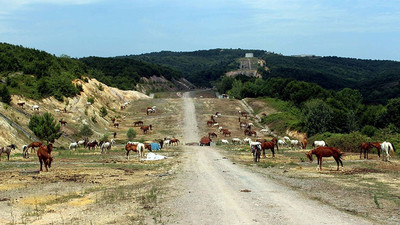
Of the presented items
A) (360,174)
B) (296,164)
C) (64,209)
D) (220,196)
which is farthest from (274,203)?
(296,164)

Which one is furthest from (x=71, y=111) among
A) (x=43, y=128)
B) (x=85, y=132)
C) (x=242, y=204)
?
(x=242, y=204)

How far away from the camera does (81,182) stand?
2400cm

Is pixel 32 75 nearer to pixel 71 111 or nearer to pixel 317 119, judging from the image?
pixel 71 111

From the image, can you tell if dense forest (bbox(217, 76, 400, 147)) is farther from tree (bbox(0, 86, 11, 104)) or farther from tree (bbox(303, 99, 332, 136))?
tree (bbox(0, 86, 11, 104))

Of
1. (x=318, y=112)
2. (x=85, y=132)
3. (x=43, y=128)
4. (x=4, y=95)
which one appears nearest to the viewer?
(x=43, y=128)

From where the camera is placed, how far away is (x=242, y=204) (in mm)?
17328

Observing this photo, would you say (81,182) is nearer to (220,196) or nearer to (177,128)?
(220,196)

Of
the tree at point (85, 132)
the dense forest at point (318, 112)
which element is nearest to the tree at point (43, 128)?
the tree at point (85, 132)

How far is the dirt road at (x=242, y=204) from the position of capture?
1477cm

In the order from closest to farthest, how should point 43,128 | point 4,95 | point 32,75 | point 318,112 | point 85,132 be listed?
→ point 43,128 < point 4,95 < point 85,132 < point 318,112 < point 32,75

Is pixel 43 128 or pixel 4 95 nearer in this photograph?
pixel 43 128

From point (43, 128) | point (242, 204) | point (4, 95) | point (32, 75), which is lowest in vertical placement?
point (242, 204)

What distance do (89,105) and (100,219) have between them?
240ft

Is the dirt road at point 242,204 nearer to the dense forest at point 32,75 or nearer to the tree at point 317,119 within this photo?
the dense forest at point 32,75
